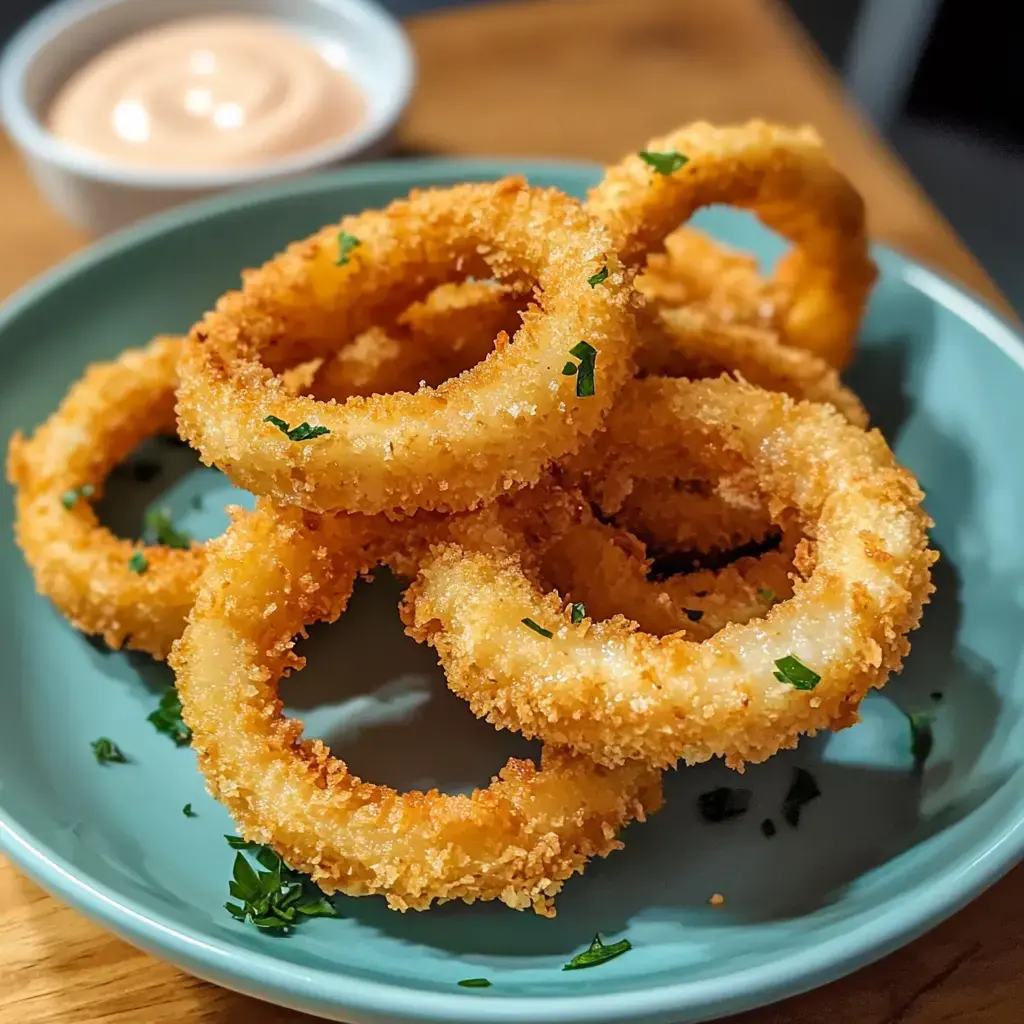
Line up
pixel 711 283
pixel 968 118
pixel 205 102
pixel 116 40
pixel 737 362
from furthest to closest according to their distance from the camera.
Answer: pixel 968 118 < pixel 116 40 < pixel 205 102 < pixel 711 283 < pixel 737 362

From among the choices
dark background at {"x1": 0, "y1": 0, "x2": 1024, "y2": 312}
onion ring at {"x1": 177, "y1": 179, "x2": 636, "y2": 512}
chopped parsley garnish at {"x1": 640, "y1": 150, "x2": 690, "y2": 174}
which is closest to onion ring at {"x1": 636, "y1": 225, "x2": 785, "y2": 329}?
chopped parsley garnish at {"x1": 640, "y1": 150, "x2": 690, "y2": 174}

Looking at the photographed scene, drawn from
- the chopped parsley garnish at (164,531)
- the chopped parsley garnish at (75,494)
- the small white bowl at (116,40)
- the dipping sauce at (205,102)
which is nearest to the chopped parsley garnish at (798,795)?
the chopped parsley garnish at (164,531)

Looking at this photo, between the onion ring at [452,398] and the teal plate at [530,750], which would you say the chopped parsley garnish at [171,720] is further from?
the onion ring at [452,398]

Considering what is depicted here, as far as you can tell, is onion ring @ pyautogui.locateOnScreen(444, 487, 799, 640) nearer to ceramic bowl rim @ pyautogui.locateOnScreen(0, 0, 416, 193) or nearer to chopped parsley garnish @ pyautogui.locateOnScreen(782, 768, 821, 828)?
chopped parsley garnish @ pyautogui.locateOnScreen(782, 768, 821, 828)

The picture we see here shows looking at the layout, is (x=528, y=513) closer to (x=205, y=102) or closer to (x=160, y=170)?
(x=160, y=170)

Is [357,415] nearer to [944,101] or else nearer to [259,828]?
[259,828]

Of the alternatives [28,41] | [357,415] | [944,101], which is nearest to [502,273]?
[357,415]

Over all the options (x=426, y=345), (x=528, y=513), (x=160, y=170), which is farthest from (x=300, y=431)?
(x=160, y=170)
